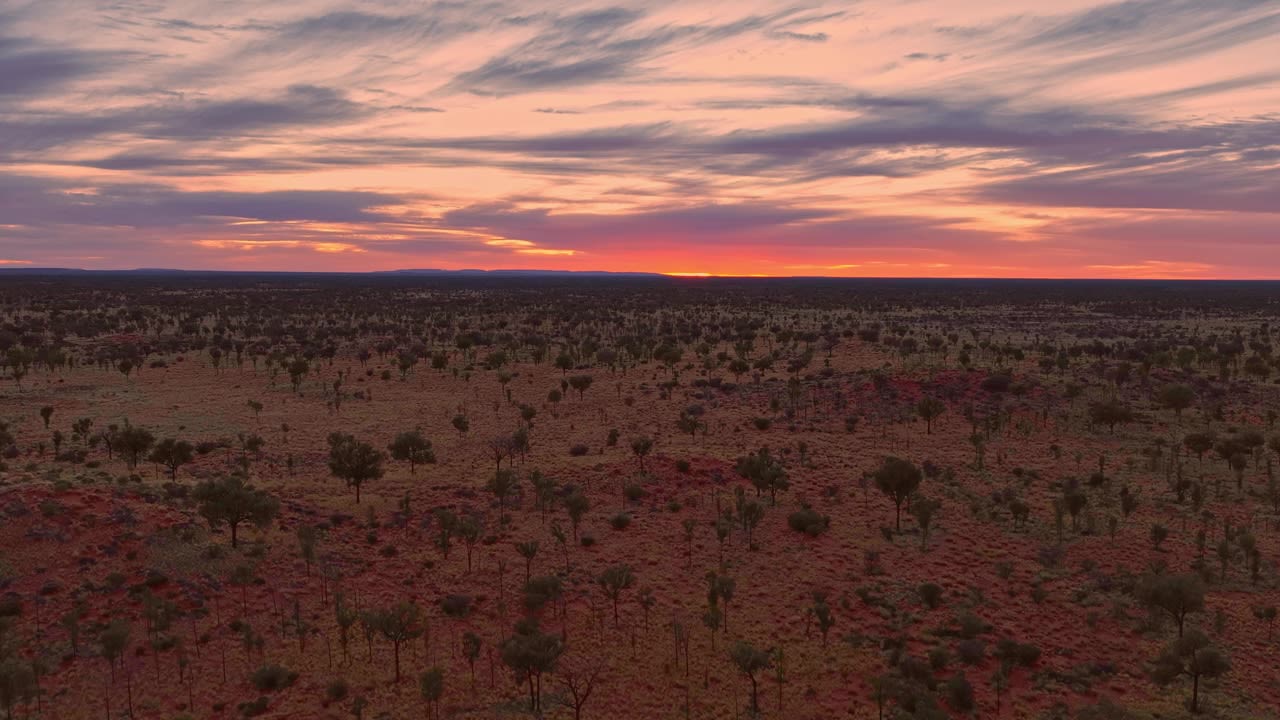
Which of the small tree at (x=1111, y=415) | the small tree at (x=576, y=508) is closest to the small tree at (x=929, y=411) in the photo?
the small tree at (x=1111, y=415)

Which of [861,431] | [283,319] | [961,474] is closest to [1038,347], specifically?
[861,431]

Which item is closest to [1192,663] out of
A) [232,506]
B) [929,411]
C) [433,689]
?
[433,689]

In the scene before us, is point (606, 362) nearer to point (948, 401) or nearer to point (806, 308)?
point (948, 401)

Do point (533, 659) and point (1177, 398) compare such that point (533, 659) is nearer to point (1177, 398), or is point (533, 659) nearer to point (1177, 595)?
point (1177, 595)

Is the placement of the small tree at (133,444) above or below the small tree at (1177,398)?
below

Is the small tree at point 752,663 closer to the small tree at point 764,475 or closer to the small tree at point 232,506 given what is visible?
the small tree at point 764,475
